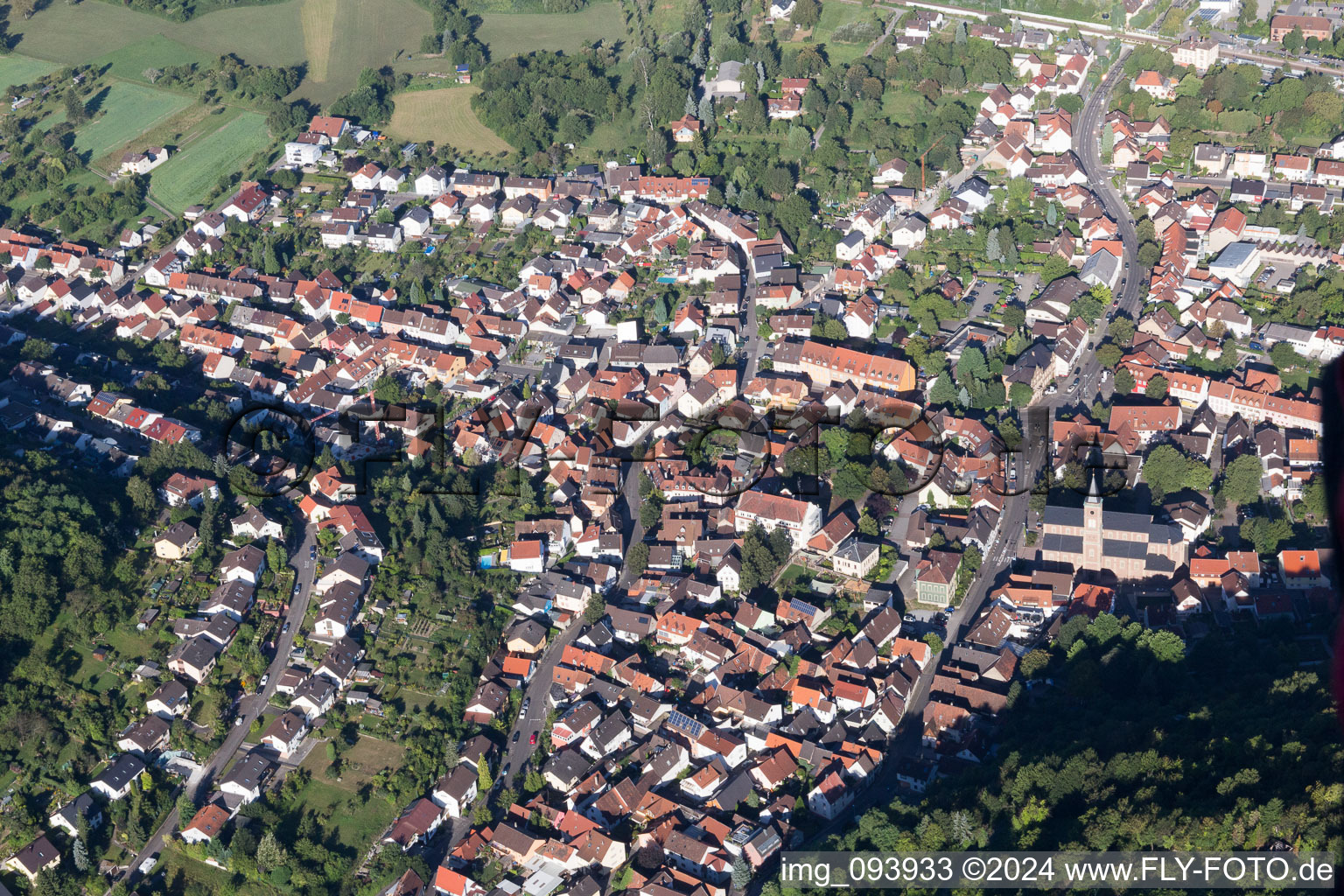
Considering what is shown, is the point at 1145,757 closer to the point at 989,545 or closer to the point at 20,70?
the point at 989,545

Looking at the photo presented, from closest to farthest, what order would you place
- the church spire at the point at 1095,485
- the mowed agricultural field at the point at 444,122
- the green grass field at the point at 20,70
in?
the church spire at the point at 1095,485, the mowed agricultural field at the point at 444,122, the green grass field at the point at 20,70

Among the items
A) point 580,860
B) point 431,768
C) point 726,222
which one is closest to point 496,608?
point 431,768

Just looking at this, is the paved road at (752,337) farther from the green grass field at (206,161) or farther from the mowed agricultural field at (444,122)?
the green grass field at (206,161)

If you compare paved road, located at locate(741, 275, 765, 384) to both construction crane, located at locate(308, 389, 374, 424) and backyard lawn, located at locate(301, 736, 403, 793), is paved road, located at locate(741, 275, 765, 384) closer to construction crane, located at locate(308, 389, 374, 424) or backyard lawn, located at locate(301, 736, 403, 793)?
construction crane, located at locate(308, 389, 374, 424)

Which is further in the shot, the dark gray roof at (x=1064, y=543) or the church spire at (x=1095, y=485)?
the church spire at (x=1095, y=485)

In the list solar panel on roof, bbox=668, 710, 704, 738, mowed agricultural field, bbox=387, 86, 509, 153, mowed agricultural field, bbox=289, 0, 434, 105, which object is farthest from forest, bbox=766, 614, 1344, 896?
mowed agricultural field, bbox=289, 0, 434, 105

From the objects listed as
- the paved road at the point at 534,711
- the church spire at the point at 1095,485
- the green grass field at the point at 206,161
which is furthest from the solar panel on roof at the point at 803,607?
the green grass field at the point at 206,161
